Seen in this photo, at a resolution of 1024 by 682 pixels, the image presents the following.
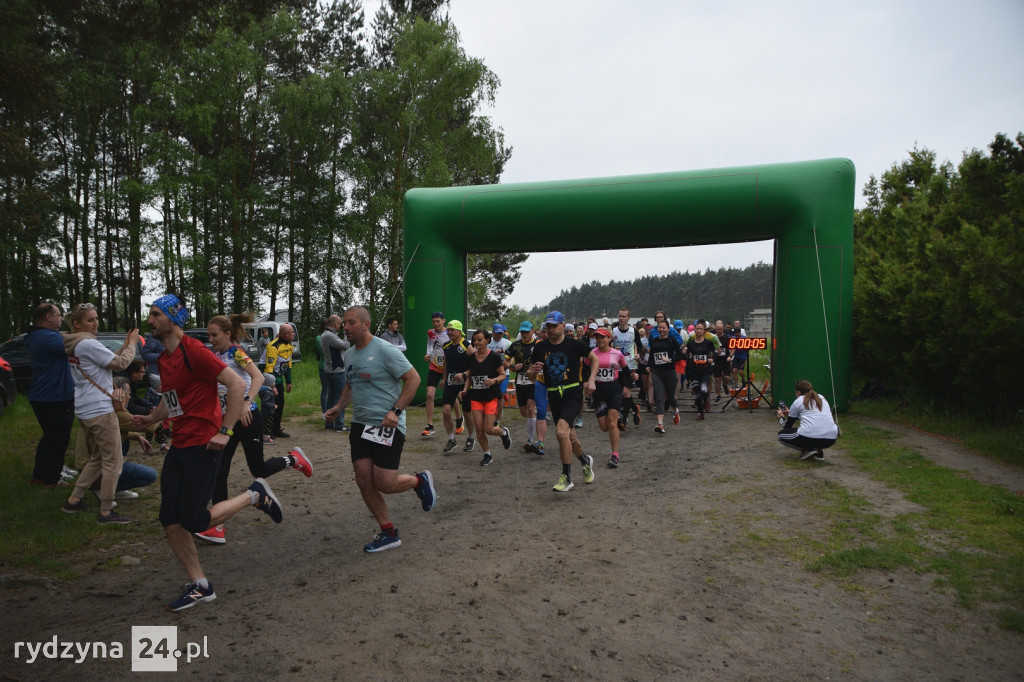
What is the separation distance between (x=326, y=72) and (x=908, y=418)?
2465 cm

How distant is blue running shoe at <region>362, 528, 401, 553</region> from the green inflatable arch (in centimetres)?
855

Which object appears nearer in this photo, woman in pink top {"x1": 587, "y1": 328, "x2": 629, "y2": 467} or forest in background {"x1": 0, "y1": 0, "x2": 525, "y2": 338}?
woman in pink top {"x1": 587, "y1": 328, "x2": 629, "y2": 467}

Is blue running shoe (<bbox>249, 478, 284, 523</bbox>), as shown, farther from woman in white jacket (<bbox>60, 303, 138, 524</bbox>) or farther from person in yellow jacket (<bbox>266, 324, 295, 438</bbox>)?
person in yellow jacket (<bbox>266, 324, 295, 438</bbox>)

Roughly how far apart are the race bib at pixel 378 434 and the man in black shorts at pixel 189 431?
1.18m

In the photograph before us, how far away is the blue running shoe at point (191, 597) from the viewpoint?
4495 millimetres

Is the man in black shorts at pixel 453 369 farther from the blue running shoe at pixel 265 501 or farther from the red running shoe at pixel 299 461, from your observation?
the blue running shoe at pixel 265 501

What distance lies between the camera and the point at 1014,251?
8633mm

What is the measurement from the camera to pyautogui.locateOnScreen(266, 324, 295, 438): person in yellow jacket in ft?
34.8

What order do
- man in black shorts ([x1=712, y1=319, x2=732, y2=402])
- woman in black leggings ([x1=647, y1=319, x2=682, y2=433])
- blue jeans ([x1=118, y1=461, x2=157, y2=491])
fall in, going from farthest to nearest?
man in black shorts ([x1=712, y1=319, x2=732, y2=402]) < woman in black leggings ([x1=647, y1=319, x2=682, y2=433]) < blue jeans ([x1=118, y1=461, x2=157, y2=491])

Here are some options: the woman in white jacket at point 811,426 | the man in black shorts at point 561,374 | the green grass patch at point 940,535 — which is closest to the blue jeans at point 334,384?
the man in black shorts at point 561,374

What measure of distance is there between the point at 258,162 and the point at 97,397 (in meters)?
23.7

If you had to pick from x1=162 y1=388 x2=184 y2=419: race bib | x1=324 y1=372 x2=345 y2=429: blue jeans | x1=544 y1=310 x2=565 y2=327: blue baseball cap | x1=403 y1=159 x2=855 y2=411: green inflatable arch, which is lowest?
x1=324 y1=372 x2=345 y2=429: blue jeans

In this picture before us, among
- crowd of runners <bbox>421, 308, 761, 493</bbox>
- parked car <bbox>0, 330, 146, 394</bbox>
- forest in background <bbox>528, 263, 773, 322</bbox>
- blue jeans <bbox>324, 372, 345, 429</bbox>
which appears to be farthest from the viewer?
forest in background <bbox>528, 263, 773, 322</bbox>

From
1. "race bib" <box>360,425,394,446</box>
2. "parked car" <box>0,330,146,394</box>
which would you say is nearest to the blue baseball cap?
"race bib" <box>360,425,394,446</box>
